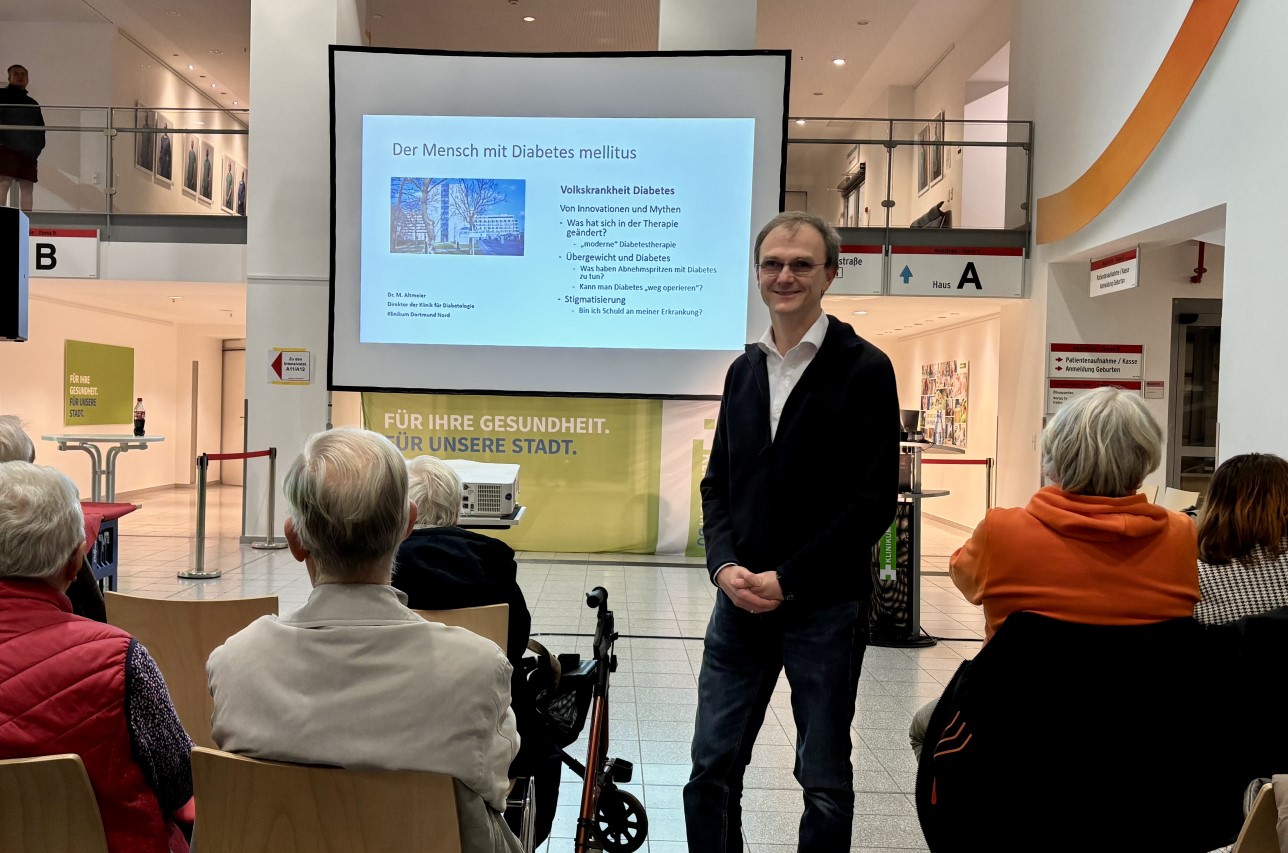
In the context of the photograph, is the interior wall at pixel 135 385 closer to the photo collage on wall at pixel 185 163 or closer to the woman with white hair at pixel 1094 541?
the photo collage on wall at pixel 185 163

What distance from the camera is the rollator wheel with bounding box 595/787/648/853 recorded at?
2.40 m

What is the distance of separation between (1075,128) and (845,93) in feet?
22.6

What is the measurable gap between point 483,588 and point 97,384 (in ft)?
38.4

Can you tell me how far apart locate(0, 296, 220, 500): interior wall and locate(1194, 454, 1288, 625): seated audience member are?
9268 millimetres

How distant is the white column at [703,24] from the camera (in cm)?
721

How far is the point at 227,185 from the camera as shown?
10922mm

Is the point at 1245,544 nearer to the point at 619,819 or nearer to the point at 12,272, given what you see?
the point at 619,819

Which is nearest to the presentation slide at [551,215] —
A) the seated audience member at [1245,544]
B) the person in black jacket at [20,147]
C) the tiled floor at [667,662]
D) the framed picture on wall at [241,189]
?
the tiled floor at [667,662]

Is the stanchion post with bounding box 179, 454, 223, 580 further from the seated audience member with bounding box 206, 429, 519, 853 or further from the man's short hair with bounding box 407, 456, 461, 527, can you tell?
the seated audience member with bounding box 206, 429, 519, 853

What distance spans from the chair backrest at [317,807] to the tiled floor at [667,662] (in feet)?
5.07

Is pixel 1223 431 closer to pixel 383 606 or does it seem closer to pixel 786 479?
pixel 786 479

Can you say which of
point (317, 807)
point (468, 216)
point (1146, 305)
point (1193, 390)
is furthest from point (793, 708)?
point (1193, 390)

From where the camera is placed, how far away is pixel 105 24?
36.0ft

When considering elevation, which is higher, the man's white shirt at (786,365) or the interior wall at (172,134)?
the interior wall at (172,134)
